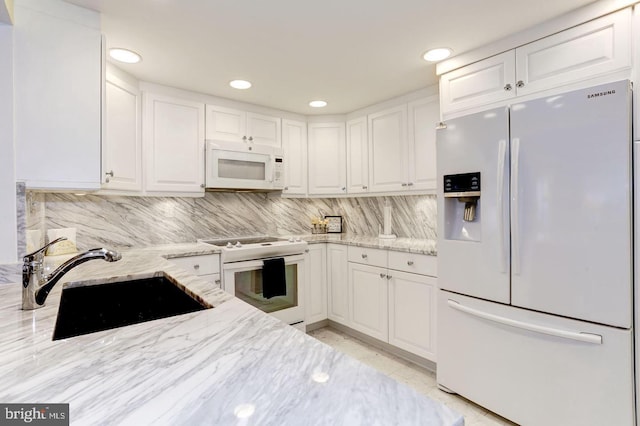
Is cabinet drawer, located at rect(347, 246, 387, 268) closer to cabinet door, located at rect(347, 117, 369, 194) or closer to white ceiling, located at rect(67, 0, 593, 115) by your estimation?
cabinet door, located at rect(347, 117, 369, 194)

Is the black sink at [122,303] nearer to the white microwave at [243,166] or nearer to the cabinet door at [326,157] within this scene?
the white microwave at [243,166]

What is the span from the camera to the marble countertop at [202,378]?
0.49 metres

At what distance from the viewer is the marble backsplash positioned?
232 centimetres

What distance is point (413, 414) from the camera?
0.48 m

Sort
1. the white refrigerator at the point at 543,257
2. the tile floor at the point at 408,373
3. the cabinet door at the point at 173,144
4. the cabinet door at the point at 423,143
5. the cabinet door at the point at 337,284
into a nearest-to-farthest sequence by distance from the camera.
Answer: the white refrigerator at the point at 543,257, the tile floor at the point at 408,373, the cabinet door at the point at 173,144, the cabinet door at the point at 423,143, the cabinet door at the point at 337,284

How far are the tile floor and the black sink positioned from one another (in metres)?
1.46

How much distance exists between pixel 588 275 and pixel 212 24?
7.51ft

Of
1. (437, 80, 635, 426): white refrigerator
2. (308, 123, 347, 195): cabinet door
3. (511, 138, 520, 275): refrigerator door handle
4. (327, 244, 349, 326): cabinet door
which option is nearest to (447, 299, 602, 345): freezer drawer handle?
(437, 80, 635, 426): white refrigerator

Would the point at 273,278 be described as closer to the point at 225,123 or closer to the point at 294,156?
the point at 294,156

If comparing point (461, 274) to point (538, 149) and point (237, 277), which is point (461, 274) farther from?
point (237, 277)

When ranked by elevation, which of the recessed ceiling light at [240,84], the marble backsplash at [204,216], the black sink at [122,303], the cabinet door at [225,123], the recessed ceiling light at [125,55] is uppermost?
the recessed ceiling light at [240,84]

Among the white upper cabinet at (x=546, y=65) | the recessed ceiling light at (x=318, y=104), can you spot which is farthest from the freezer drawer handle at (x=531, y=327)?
the recessed ceiling light at (x=318, y=104)

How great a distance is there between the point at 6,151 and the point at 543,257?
8.22ft

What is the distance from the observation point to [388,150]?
2967 millimetres
